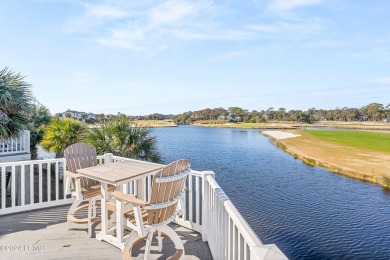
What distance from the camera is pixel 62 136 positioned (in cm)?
924

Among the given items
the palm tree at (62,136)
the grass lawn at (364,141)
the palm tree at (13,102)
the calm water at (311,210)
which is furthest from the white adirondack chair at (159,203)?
the grass lawn at (364,141)

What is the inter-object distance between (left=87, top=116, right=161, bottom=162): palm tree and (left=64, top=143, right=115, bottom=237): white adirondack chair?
4.52 meters

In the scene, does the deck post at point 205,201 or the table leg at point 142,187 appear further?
the table leg at point 142,187

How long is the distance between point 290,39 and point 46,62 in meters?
15.9

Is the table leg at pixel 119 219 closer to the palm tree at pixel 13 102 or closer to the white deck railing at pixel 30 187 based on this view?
the white deck railing at pixel 30 187

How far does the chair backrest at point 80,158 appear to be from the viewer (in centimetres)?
341

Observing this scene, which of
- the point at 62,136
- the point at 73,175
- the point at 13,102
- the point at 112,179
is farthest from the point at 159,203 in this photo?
the point at 62,136

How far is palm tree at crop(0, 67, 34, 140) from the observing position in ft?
15.8

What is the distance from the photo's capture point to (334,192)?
14.1 meters

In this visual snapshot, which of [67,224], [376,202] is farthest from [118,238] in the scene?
[376,202]

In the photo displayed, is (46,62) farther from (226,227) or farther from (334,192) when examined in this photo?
(334,192)

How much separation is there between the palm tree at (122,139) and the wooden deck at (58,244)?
4.57m

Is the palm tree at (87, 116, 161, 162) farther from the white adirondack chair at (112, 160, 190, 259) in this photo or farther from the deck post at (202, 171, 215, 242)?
the white adirondack chair at (112, 160, 190, 259)

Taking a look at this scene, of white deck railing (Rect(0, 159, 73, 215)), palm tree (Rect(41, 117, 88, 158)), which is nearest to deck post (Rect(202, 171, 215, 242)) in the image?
white deck railing (Rect(0, 159, 73, 215))
